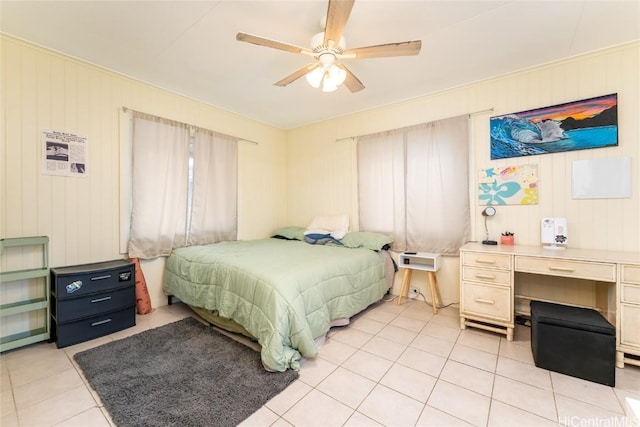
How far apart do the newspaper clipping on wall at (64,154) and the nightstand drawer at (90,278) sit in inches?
35.6

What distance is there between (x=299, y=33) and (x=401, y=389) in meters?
2.71

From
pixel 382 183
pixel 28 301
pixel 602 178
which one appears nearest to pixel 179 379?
pixel 28 301

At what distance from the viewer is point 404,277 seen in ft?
10.5

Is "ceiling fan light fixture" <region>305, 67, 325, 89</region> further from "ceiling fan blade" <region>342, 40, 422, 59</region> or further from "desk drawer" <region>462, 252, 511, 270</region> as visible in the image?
"desk drawer" <region>462, 252, 511, 270</region>

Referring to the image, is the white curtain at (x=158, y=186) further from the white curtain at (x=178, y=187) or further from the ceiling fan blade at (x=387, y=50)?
the ceiling fan blade at (x=387, y=50)

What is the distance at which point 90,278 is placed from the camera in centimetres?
233

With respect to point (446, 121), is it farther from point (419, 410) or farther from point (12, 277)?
point (12, 277)

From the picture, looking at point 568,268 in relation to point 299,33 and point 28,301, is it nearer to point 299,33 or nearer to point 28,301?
point 299,33

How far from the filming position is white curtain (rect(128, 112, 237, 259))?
9.64ft

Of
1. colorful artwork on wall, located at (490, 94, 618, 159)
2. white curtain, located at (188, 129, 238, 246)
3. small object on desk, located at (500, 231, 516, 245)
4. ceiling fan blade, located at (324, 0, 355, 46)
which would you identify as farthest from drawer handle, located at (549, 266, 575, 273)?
white curtain, located at (188, 129, 238, 246)

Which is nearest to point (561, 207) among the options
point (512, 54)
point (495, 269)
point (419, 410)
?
point (495, 269)

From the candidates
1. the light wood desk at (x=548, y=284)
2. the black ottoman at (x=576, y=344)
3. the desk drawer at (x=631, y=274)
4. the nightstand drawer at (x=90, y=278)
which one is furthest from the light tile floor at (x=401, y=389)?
the desk drawer at (x=631, y=274)

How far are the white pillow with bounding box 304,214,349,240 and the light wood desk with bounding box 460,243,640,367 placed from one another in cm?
156

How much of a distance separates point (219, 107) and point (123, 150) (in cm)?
137
